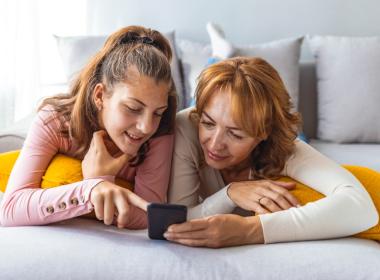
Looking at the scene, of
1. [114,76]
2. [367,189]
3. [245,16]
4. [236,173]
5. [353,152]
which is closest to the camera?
[114,76]

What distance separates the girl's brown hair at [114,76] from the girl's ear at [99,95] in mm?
13

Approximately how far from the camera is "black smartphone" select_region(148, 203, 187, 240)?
1.21 metres

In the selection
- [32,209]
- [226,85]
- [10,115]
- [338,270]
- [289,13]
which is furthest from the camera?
[289,13]

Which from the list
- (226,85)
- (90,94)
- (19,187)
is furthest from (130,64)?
(19,187)

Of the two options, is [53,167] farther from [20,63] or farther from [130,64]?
[20,63]

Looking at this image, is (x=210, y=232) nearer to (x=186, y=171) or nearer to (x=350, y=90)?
(x=186, y=171)

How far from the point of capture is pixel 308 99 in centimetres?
310

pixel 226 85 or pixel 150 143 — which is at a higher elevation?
pixel 226 85

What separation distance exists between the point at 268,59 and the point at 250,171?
1.34m

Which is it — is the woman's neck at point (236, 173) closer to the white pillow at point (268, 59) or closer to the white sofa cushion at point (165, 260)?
the white sofa cushion at point (165, 260)

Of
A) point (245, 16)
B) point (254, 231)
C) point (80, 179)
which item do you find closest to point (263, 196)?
point (254, 231)

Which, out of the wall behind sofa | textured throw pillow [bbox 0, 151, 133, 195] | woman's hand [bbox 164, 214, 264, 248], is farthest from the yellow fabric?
the wall behind sofa

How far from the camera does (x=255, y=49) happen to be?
2930 millimetres

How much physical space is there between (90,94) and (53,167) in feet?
0.70
